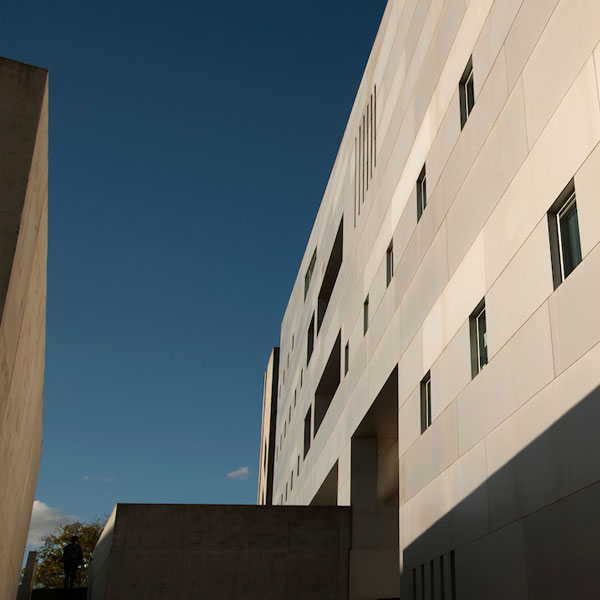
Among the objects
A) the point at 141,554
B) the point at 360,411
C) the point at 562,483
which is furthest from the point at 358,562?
the point at 562,483

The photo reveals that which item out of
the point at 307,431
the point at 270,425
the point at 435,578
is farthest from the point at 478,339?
the point at 270,425

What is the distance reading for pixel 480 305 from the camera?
12695 mm

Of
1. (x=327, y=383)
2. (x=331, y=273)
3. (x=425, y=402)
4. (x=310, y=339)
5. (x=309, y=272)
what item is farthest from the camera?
(x=309, y=272)

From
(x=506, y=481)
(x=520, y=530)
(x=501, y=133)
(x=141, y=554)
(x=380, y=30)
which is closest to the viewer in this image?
(x=520, y=530)

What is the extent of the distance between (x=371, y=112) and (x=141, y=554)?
1461cm

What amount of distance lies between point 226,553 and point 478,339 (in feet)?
38.7

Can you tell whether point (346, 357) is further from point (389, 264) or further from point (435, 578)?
point (435, 578)

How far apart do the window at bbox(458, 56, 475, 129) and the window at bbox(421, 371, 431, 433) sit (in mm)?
5107

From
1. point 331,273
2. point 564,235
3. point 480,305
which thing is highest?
point 331,273

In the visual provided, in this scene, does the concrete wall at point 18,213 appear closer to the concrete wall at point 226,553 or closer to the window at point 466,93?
the window at point 466,93

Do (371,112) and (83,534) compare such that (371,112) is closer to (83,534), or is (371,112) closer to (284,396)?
(284,396)

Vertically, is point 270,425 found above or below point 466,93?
above

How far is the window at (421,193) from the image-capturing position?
17000 millimetres

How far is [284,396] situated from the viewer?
46406mm
